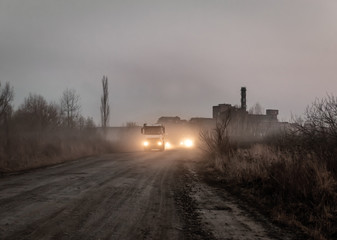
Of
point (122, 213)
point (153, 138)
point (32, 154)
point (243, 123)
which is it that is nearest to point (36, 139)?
point (32, 154)

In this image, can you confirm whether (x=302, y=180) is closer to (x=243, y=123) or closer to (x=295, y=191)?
(x=295, y=191)

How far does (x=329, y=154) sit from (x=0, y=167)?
15.3 metres

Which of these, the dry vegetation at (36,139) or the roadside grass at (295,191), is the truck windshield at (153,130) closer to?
the dry vegetation at (36,139)

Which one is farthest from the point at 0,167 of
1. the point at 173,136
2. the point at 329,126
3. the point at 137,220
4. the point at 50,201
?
the point at 173,136

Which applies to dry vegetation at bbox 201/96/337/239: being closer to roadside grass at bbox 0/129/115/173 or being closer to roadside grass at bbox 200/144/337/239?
roadside grass at bbox 200/144/337/239

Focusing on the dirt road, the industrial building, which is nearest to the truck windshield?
the industrial building

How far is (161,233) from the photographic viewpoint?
19.2 feet

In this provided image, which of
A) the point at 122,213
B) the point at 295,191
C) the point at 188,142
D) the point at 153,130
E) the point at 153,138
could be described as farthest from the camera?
the point at 188,142

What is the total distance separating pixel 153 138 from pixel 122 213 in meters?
28.8

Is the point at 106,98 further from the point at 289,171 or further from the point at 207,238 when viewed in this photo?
the point at 207,238

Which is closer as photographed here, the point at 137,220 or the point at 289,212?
the point at 137,220

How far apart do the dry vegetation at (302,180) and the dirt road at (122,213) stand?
828mm

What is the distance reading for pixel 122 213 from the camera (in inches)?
285

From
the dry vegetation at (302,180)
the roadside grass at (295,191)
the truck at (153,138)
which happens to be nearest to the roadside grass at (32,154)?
the truck at (153,138)
